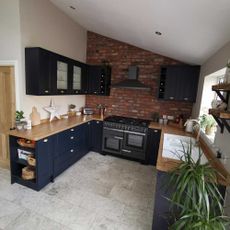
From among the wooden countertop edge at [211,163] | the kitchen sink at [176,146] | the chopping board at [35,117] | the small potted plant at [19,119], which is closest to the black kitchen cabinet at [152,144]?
the kitchen sink at [176,146]

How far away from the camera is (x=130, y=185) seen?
281 cm

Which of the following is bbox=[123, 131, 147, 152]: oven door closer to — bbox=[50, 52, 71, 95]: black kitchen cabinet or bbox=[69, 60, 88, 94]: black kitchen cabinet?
bbox=[69, 60, 88, 94]: black kitchen cabinet

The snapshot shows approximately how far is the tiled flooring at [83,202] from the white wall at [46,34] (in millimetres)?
1301

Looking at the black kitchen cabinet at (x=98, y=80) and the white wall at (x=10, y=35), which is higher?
the white wall at (x=10, y=35)

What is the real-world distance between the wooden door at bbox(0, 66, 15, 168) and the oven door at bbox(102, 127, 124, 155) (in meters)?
1.89

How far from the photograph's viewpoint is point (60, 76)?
318 centimetres

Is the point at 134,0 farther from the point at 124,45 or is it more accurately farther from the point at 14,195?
the point at 14,195

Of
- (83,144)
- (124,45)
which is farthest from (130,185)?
(124,45)

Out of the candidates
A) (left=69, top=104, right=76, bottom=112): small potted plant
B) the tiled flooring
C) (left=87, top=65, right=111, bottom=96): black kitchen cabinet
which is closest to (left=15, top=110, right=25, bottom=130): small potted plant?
the tiled flooring

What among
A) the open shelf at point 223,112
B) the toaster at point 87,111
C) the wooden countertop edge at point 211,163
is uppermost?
the open shelf at point 223,112

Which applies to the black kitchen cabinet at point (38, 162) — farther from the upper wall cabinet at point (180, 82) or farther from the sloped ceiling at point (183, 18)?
the upper wall cabinet at point (180, 82)

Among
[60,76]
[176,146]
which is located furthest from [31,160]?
[176,146]

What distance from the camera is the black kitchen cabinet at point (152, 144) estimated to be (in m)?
3.44

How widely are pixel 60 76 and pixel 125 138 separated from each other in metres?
1.89
